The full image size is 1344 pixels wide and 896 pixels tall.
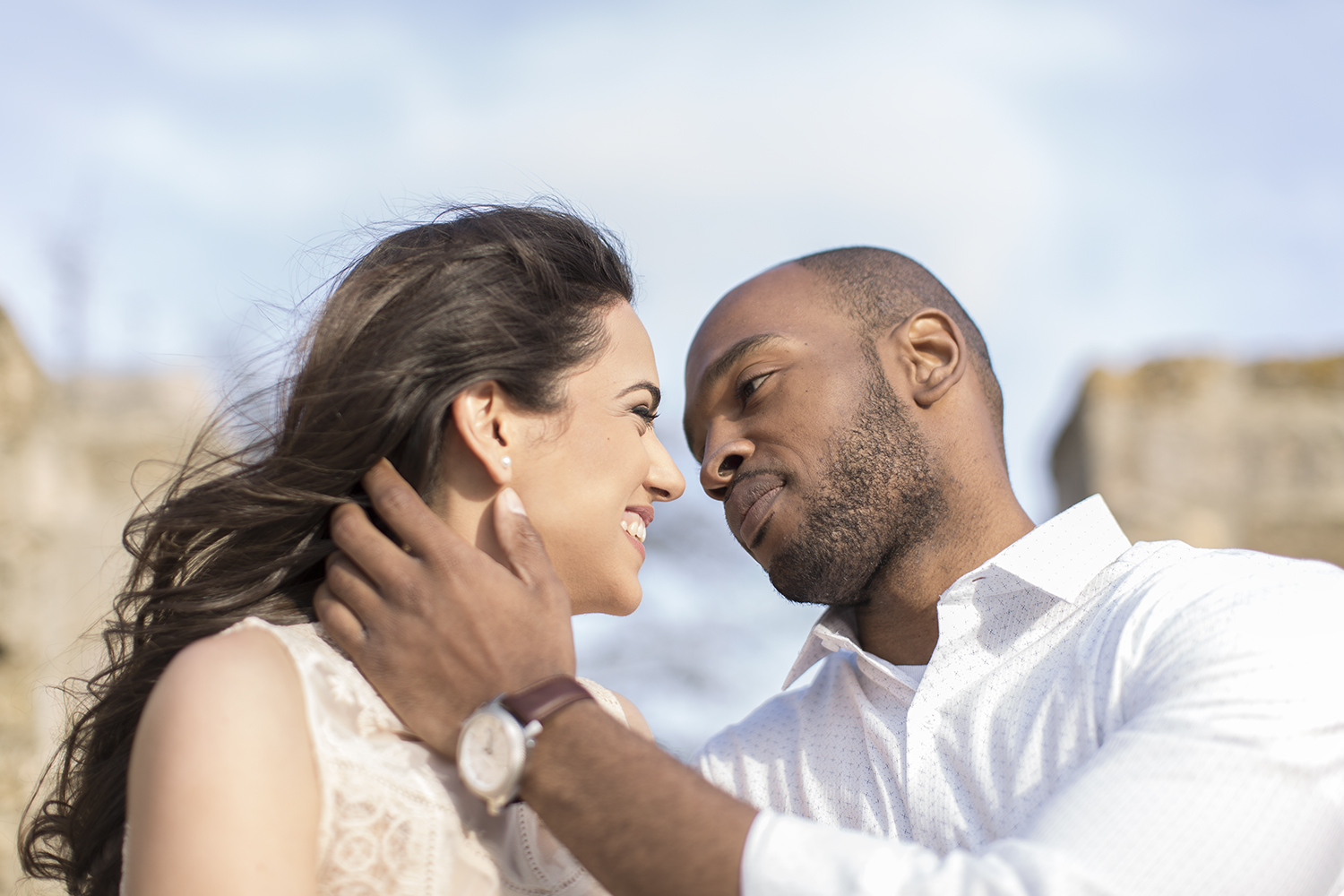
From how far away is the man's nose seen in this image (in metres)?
3.18

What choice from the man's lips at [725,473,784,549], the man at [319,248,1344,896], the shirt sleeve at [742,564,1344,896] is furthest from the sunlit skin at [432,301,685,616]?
the shirt sleeve at [742,564,1344,896]

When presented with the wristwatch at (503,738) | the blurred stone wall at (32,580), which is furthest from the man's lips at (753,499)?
the blurred stone wall at (32,580)

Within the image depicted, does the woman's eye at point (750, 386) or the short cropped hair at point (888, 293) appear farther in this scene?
the short cropped hair at point (888, 293)

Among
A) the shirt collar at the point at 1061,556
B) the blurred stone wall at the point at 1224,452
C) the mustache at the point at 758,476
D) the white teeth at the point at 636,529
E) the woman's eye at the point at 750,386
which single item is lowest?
the blurred stone wall at the point at 1224,452

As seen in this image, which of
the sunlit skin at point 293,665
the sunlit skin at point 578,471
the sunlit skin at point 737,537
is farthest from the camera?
the sunlit skin at point 578,471

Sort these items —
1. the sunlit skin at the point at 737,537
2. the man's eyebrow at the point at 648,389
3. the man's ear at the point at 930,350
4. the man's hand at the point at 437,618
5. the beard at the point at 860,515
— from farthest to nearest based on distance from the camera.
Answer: the man's ear at the point at 930,350
the beard at the point at 860,515
the man's eyebrow at the point at 648,389
the man's hand at the point at 437,618
the sunlit skin at the point at 737,537

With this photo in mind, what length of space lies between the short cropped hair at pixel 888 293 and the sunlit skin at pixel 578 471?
3.77 feet

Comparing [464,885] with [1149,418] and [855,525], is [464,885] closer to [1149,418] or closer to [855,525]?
[855,525]

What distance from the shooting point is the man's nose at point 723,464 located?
3176 millimetres

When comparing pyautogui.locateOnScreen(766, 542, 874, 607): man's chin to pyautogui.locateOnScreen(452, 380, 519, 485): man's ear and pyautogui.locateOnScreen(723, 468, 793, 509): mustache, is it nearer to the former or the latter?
pyautogui.locateOnScreen(723, 468, 793, 509): mustache

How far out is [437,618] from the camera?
1913 millimetres

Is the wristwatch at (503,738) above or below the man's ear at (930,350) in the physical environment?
below

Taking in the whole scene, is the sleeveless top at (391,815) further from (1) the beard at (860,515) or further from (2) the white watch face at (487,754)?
(1) the beard at (860,515)

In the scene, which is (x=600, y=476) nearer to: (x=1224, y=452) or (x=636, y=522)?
(x=636, y=522)
